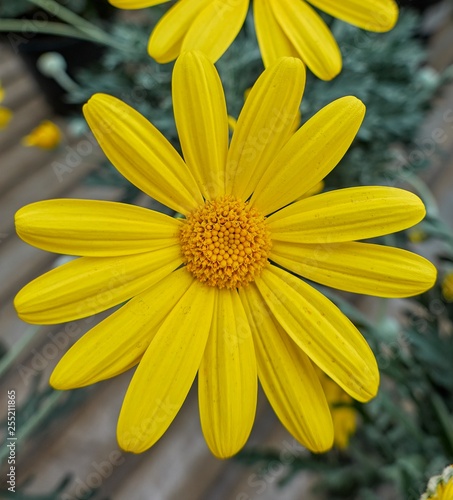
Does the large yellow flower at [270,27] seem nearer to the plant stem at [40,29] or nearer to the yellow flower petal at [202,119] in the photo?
the yellow flower petal at [202,119]

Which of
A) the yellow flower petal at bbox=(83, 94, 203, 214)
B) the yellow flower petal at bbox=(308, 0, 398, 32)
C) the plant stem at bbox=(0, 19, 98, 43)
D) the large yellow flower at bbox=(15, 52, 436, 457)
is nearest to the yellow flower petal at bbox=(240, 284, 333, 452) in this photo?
the large yellow flower at bbox=(15, 52, 436, 457)

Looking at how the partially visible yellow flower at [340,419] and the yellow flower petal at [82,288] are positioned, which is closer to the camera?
the yellow flower petal at [82,288]

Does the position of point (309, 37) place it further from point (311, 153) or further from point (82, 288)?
point (82, 288)

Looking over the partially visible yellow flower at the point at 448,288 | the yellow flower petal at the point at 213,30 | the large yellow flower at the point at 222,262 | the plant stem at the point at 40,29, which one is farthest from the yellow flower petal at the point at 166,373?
the plant stem at the point at 40,29

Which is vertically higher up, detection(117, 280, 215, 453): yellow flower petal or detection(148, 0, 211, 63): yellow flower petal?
detection(148, 0, 211, 63): yellow flower petal

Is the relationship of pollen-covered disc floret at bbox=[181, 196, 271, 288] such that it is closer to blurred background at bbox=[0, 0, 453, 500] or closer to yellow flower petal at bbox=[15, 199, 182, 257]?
yellow flower petal at bbox=[15, 199, 182, 257]

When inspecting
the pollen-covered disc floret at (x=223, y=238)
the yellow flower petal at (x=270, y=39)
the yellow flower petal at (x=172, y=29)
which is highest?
the yellow flower petal at (x=172, y=29)

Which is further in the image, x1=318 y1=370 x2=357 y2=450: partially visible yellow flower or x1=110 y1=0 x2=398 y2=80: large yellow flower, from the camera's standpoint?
x1=318 y1=370 x2=357 y2=450: partially visible yellow flower
